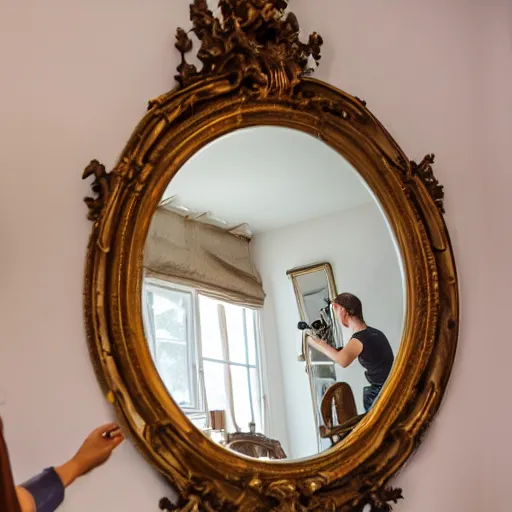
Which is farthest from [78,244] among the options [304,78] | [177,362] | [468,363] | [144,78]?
[468,363]

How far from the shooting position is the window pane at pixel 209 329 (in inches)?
48.6

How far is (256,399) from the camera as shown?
1.26 m

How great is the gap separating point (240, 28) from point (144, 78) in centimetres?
21

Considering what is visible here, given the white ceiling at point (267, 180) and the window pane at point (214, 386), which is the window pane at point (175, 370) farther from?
the white ceiling at point (267, 180)

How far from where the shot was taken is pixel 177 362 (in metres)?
1.20

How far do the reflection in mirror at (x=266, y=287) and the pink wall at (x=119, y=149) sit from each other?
0.14 m

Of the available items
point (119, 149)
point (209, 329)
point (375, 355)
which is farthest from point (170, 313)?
point (375, 355)

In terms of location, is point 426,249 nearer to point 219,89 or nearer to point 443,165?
point 443,165

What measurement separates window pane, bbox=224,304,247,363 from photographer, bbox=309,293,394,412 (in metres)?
0.14

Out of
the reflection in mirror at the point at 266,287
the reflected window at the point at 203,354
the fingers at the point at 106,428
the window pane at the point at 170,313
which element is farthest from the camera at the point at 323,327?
the fingers at the point at 106,428

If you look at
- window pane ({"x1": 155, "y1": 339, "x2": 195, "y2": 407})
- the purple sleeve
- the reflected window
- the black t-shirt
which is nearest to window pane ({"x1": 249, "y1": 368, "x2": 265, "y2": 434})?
the reflected window

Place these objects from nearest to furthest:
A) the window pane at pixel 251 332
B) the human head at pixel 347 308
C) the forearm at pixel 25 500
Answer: the forearm at pixel 25 500, the window pane at pixel 251 332, the human head at pixel 347 308

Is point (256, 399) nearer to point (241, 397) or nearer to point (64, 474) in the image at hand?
point (241, 397)

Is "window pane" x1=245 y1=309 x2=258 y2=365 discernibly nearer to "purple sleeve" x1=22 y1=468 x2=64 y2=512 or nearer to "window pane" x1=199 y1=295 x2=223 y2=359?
"window pane" x1=199 y1=295 x2=223 y2=359
